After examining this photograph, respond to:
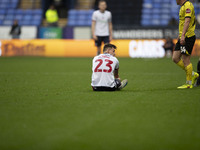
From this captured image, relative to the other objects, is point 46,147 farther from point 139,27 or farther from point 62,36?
point 62,36

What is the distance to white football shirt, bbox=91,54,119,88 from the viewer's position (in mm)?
7727

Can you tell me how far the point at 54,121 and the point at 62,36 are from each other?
21.3 meters

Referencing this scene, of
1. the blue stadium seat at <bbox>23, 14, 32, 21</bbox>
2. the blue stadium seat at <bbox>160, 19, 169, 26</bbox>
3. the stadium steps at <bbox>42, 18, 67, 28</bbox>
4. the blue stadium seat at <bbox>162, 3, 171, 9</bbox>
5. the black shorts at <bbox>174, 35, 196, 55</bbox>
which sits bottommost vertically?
the stadium steps at <bbox>42, 18, 67, 28</bbox>

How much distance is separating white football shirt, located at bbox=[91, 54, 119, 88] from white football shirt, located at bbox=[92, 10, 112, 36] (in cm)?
654

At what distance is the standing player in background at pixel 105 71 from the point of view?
773cm

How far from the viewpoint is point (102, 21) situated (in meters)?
14.3

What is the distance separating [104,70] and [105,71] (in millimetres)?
26

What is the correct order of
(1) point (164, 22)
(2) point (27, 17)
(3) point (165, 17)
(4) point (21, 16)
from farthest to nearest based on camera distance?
1. (4) point (21, 16)
2. (2) point (27, 17)
3. (3) point (165, 17)
4. (1) point (164, 22)

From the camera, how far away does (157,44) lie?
23.1 meters

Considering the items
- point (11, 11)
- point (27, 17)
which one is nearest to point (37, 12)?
point (27, 17)

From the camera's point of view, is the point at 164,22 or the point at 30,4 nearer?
the point at 164,22

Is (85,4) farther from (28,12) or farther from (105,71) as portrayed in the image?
(105,71)

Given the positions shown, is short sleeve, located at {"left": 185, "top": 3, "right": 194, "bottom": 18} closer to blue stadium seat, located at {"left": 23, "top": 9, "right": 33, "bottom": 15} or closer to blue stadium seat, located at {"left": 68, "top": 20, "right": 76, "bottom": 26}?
blue stadium seat, located at {"left": 68, "top": 20, "right": 76, "bottom": 26}

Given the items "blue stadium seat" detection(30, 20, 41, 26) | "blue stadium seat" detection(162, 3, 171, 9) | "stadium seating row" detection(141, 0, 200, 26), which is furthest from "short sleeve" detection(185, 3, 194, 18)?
"blue stadium seat" detection(30, 20, 41, 26)
